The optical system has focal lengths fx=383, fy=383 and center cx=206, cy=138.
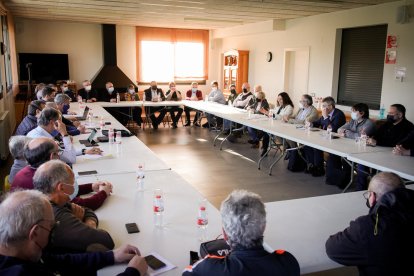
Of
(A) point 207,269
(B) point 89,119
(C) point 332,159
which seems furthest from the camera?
(B) point 89,119

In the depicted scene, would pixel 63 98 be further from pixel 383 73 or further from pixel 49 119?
pixel 383 73

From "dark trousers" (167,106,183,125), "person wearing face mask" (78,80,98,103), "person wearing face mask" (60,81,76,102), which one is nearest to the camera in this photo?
"person wearing face mask" (60,81,76,102)

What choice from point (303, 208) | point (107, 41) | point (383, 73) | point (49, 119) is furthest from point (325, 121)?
point (107, 41)

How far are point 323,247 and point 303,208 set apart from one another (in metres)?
0.60

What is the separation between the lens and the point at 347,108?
8336mm

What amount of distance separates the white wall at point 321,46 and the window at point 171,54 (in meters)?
0.91

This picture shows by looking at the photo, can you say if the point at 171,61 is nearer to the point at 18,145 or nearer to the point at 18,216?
the point at 18,145

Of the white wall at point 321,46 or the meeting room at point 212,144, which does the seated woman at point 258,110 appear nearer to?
the meeting room at point 212,144

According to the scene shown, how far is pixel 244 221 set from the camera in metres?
1.54

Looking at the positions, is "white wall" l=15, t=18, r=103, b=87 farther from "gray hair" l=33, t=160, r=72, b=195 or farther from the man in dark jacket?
the man in dark jacket

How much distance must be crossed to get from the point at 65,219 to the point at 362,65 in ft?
24.5

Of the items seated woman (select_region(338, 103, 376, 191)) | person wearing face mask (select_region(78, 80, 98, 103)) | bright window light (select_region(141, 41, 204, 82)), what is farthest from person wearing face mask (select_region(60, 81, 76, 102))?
seated woman (select_region(338, 103, 376, 191))

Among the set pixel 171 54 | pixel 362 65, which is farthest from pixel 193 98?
pixel 362 65

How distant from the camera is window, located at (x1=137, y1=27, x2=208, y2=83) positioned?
12.2m
